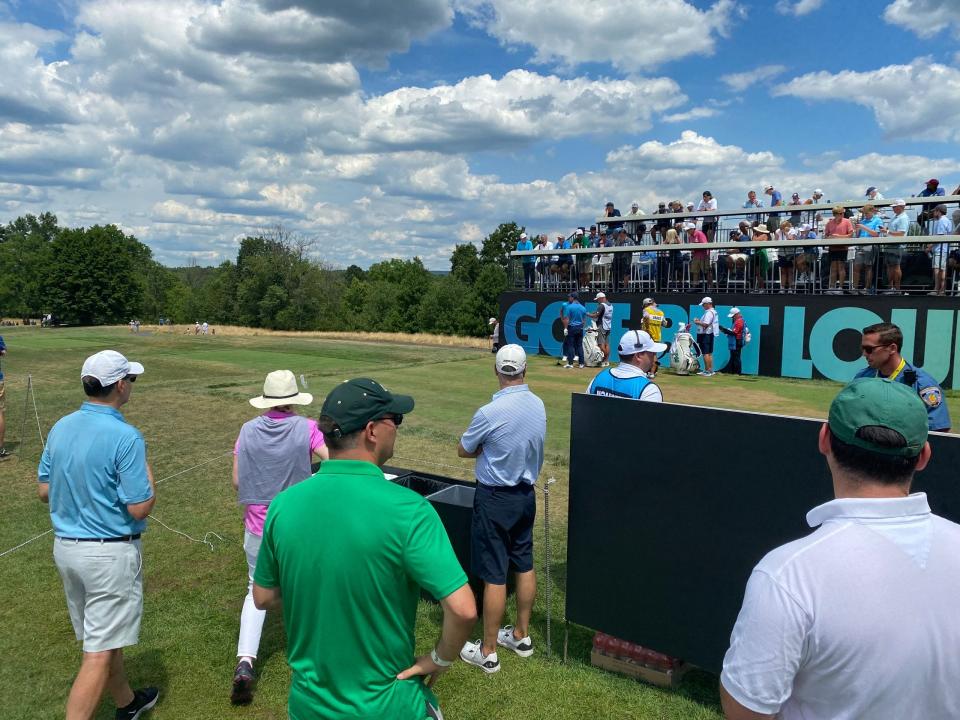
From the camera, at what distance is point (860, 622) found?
1710 mm

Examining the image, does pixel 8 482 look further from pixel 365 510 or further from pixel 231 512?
pixel 365 510

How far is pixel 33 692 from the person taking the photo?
4.52 metres

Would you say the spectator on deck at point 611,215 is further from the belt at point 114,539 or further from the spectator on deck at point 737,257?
the belt at point 114,539

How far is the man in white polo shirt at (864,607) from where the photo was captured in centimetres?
172

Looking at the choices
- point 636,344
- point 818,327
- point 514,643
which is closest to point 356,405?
point 514,643

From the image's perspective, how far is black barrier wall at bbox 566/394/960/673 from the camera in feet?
12.1

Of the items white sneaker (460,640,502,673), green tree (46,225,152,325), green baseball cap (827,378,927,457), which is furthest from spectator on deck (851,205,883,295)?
green tree (46,225,152,325)

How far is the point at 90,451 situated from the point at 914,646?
148 inches

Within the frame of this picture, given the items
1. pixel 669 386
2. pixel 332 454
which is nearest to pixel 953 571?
pixel 332 454

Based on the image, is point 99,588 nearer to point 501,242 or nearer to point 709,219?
point 709,219

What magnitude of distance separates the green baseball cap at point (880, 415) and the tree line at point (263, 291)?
6947cm

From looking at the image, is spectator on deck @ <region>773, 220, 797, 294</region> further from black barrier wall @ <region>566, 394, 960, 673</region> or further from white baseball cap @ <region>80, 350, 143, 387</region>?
white baseball cap @ <region>80, 350, 143, 387</region>

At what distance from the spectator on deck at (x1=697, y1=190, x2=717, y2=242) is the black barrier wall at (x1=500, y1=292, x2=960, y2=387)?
2382 mm

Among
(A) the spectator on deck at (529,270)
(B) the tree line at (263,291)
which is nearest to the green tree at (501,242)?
(B) the tree line at (263,291)
